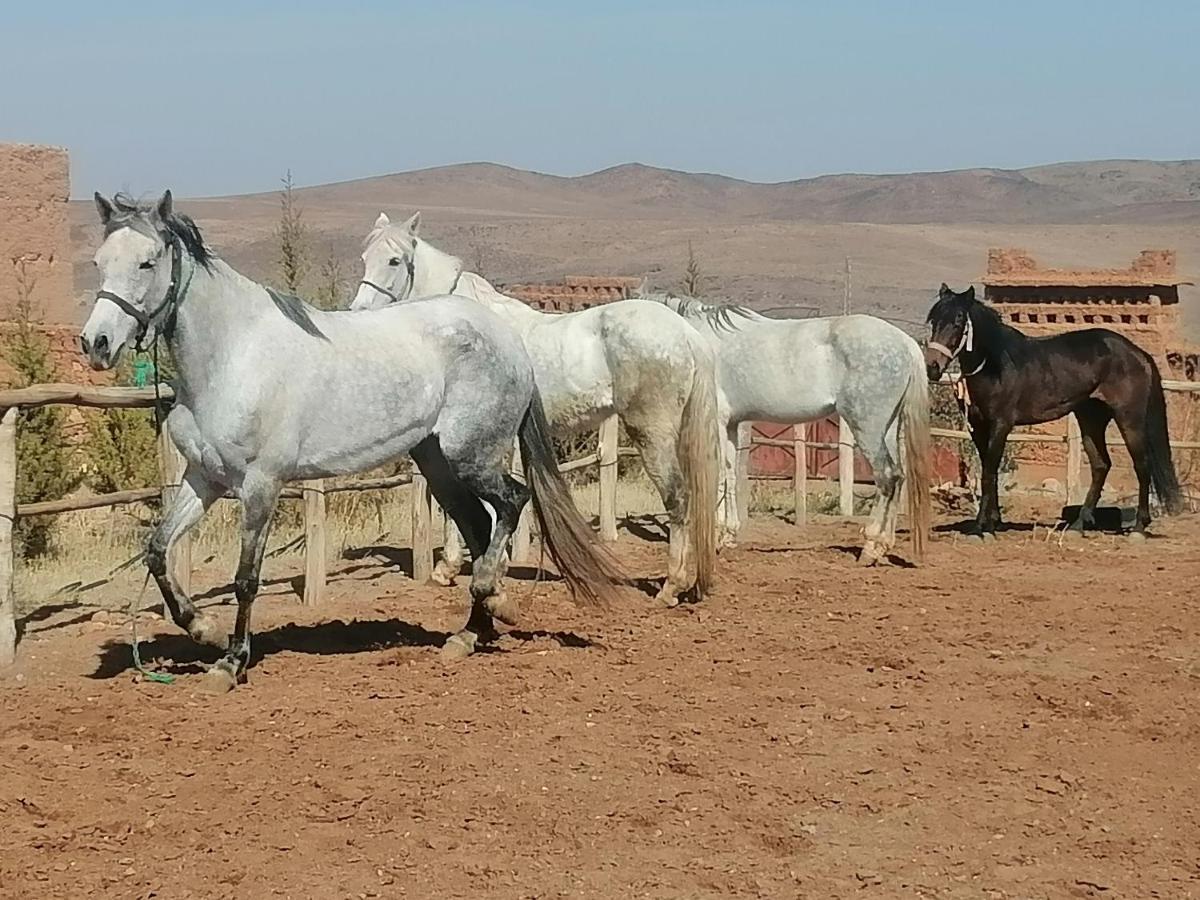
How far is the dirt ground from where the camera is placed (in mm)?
4000

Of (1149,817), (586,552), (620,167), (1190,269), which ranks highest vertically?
(620,167)

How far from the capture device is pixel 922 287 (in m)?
53.9

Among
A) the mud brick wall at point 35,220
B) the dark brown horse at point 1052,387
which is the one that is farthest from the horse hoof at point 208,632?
the mud brick wall at point 35,220

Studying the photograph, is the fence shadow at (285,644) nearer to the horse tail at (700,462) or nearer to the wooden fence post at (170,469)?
the wooden fence post at (170,469)

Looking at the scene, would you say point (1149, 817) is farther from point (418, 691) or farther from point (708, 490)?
point (708, 490)

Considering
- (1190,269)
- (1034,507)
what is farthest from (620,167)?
(1034,507)

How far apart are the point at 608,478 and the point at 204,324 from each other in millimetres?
4890

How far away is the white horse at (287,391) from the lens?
18.4 ft

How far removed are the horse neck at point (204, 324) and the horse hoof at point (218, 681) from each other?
114 cm

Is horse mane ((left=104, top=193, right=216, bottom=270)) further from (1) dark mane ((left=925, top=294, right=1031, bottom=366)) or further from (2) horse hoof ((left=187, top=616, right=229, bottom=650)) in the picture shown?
(1) dark mane ((left=925, top=294, right=1031, bottom=366))

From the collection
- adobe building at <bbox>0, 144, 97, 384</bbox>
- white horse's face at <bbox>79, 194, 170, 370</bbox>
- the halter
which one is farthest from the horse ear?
adobe building at <bbox>0, 144, 97, 384</bbox>

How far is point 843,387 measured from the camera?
9.66 metres

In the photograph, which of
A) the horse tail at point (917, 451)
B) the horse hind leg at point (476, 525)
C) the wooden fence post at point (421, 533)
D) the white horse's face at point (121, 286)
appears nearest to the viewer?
the white horse's face at point (121, 286)

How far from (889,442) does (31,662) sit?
5.61 meters
